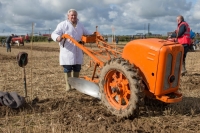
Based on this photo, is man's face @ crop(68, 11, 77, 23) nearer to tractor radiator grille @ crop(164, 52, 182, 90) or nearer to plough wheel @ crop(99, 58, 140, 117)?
plough wheel @ crop(99, 58, 140, 117)

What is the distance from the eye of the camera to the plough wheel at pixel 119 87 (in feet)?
13.5

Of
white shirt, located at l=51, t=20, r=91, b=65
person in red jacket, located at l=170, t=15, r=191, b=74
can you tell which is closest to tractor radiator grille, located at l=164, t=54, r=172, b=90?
white shirt, located at l=51, t=20, r=91, b=65

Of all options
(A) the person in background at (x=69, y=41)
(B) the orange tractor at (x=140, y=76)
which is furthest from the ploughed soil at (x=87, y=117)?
(A) the person in background at (x=69, y=41)

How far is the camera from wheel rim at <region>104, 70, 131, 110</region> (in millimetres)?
4449

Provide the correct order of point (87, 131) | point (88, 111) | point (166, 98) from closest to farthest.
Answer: point (87, 131), point (166, 98), point (88, 111)

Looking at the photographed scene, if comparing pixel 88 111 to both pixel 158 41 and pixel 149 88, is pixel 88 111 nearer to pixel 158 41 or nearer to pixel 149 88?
pixel 149 88

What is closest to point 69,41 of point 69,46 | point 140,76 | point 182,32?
point 69,46

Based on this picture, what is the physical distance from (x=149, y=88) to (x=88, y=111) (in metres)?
1.29

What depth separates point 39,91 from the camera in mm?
6656

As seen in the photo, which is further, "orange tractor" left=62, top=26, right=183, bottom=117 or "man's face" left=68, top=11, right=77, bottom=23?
"man's face" left=68, top=11, right=77, bottom=23

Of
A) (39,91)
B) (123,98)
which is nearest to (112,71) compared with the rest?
(123,98)

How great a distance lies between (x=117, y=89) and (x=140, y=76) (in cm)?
51

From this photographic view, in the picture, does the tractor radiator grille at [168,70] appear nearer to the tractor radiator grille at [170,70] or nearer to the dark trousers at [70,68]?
the tractor radiator grille at [170,70]

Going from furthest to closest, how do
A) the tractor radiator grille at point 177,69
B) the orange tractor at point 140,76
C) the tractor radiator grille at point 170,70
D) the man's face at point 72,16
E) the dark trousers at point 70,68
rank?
the dark trousers at point 70,68, the man's face at point 72,16, the tractor radiator grille at point 177,69, the tractor radiator grille at point 170,70, the orange tractor at point 140,76
